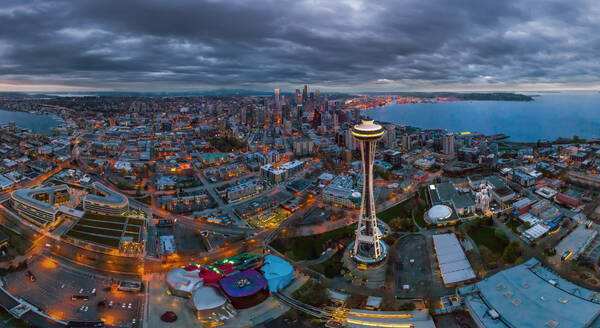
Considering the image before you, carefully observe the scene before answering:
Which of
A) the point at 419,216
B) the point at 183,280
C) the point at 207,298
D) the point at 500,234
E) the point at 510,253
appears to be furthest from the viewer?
the point at 419,216

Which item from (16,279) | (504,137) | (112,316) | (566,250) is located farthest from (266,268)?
(504,137)

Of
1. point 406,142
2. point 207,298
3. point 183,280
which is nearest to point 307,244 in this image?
point 207,298

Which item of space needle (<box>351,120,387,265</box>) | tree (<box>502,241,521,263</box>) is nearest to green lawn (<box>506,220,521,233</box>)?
tree (<box>502,241,521,263</box>)

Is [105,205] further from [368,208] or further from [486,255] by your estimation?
[486,255]

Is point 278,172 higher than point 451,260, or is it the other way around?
point 278,172

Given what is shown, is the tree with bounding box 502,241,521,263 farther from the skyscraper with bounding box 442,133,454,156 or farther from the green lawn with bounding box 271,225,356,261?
the skyscraper with bounding box 442,133,454,156

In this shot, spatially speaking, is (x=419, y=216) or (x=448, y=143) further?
(x=448, y=143)

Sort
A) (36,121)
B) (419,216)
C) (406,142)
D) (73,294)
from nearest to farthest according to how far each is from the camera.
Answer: (73,294), (419,216), (406,142), (36,121)
